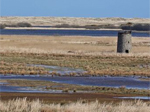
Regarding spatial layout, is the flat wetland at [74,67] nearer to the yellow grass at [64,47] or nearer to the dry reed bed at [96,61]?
the dry reed bed at [96,61]

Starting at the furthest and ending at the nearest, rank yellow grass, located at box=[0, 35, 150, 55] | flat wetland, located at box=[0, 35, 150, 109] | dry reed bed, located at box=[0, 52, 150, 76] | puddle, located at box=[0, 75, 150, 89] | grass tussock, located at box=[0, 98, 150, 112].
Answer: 1. yellow grass, located at box=[0, 35, 150, 55]
2. dry reed bed, located at box=[0, 52, 150, 76]
3. puddle, located at box=[0, 75, 150, 89]
4. flat wetland, located at box=[0, 35, 150, 109]
5. grass tussock, located at box=[0, 98, 150, 112]

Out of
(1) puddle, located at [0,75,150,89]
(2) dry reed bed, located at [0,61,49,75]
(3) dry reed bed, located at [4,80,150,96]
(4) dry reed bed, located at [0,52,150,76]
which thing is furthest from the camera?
(4) dry reed bed, located at [0,52,150,76]

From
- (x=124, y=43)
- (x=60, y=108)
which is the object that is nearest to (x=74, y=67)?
(x=124, y=43)

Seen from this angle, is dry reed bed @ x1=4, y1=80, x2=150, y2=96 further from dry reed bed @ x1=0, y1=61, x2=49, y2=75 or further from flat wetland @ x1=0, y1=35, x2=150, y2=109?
dry reed bed @ x1=0, y1=61, x2=49, y2=75

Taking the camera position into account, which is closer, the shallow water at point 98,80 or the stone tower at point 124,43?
the shallow water at point 98,80

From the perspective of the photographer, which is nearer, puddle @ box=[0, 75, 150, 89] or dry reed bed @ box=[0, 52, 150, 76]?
puddle @ box=[0, 75, 150, 89]

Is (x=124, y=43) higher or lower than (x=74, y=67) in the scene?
higher

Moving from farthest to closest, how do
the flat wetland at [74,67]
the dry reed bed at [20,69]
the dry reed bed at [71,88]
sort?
the dry reed bed at [20,69] < the dry reed bed at [71,88] < the flat wetland at [74,67]

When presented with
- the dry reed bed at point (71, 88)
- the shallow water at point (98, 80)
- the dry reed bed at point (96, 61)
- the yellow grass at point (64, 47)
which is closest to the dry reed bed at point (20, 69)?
the shallow water at point (98, 80)

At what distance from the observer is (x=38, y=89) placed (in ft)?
82.9

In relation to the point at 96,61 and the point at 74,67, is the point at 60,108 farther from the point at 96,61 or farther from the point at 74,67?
the point at 96,61

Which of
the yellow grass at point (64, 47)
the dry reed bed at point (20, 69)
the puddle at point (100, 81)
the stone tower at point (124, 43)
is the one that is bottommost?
the puddle at point (100, 81)

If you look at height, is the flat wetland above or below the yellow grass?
below

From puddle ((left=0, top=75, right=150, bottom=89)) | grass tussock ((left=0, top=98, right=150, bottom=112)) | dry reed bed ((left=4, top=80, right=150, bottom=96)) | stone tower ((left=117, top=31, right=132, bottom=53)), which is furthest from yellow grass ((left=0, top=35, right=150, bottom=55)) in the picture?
grass tussock ((left=0, top=98, right=150, bottom=112))
